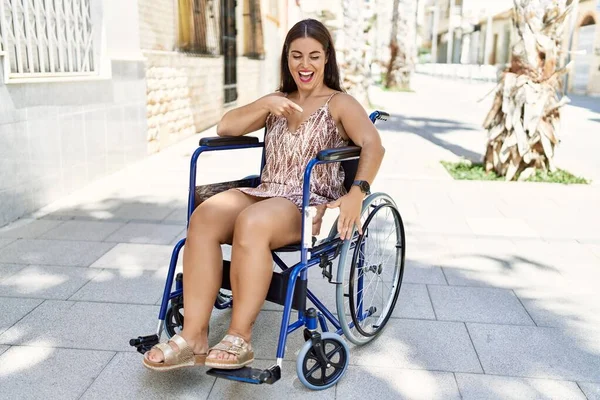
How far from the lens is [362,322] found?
2881 mm

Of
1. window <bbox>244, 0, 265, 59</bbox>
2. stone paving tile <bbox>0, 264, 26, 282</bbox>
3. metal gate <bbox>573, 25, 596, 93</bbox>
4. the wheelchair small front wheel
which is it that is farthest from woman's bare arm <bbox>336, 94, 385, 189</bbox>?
metal gate <bbox>573, 25, 596, 93</bbox>

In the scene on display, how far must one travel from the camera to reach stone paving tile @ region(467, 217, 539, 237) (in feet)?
15.3

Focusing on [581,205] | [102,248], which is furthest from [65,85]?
[581,205]

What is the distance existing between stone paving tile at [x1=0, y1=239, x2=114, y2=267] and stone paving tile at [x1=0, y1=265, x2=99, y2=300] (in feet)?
0.36

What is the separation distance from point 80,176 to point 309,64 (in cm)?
353

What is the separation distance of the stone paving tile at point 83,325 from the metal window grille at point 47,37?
2175mm

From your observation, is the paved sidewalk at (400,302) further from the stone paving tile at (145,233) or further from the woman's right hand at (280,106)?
the woman's right hand at (280,106)

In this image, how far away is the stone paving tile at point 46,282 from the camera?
10.9ft

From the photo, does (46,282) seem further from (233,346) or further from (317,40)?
(317,40)

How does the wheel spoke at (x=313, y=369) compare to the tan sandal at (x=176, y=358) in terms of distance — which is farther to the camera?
the wheel spoke at (x=313, y=369)

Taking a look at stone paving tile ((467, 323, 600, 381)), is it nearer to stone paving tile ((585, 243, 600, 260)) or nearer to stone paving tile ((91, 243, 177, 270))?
stone paving tile ((585, 243, 600, 260))

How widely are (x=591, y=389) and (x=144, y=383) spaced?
173cm

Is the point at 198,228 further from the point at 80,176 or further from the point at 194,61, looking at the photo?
the point at 194,61

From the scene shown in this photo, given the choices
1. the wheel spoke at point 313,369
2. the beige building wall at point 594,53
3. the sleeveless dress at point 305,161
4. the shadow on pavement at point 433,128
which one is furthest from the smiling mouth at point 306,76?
the beige building wall at point 594,53
